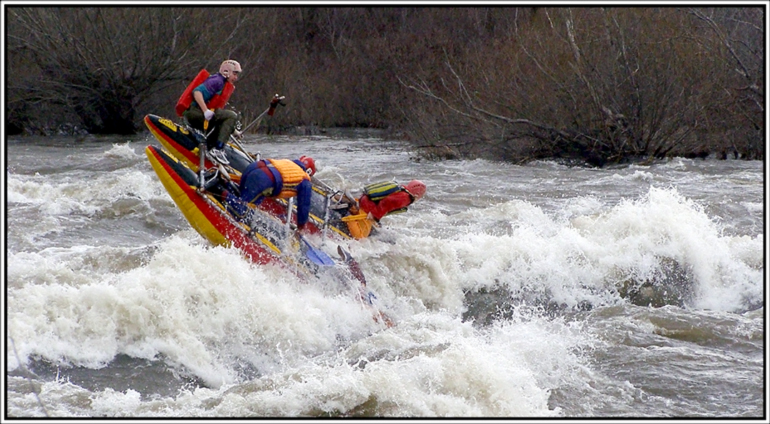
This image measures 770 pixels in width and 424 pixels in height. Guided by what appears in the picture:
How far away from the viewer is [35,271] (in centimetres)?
761

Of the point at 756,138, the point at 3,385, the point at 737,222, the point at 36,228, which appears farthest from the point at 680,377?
the point at 756,138

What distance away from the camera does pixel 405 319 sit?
8.34 m

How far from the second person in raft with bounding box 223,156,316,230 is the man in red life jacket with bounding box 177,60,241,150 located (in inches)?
33.2

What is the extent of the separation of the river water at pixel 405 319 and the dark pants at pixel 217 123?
1.06m

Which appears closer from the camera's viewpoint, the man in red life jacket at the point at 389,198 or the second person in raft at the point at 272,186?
the second person in raft at the point at 272,186

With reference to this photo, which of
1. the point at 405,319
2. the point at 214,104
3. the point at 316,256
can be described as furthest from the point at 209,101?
the point at 405,319

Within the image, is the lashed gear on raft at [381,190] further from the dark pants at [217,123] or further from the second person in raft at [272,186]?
the dark pants at [217,123]

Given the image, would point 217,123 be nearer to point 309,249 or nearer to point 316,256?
point 309,249

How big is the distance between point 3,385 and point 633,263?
700 centimetres

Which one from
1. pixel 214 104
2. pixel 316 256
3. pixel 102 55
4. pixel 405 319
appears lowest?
pixel 405 319

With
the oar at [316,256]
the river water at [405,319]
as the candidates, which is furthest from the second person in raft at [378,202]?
the oar at [316,256]

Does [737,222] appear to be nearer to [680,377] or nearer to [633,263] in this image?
[633,263]

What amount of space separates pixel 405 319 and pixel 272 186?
5.78ft

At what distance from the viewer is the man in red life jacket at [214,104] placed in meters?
8.73
